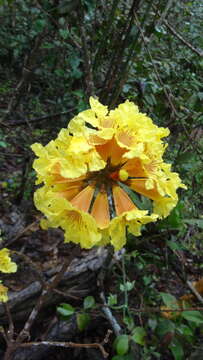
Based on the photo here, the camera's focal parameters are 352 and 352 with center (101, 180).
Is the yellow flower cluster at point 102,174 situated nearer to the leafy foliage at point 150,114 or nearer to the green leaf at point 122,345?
the leafy foliage at point 150,114

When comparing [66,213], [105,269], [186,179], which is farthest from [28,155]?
[66,213]

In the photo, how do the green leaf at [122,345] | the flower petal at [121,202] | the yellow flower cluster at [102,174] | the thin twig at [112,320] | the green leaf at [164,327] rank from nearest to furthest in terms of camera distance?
the yellow flower cluster at [102,174] → the flower petal at [121,202] → the green leaf at [122,345] → the green leaf at [164,327] → the thin twig at [112,320]

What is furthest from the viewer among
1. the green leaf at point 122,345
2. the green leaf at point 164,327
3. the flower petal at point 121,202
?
the green leaf at point 164,327

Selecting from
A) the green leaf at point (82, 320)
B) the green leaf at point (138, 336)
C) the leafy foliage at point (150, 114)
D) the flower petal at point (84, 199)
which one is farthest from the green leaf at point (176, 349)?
the flower petal at point (84, 199)

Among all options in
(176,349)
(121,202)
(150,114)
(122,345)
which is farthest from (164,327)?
(150,114)

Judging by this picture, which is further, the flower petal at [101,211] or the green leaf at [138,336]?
the green leaf at [138,336]

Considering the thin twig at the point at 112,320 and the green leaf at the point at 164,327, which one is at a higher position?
the green leaf at the point at 164,327

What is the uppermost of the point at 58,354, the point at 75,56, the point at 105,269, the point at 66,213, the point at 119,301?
the point at 75,56

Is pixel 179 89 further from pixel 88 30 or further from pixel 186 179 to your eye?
pixel 88 30
